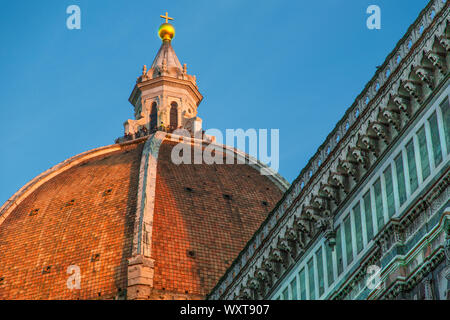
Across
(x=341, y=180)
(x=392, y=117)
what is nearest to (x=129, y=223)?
(x=341, y=180)

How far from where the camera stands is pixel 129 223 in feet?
219

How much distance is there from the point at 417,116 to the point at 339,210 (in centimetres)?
389

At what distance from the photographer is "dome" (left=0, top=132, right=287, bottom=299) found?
62844 mm

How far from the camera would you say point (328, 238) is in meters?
28.1

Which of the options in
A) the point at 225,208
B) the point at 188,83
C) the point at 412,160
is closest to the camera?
the point at 412,160

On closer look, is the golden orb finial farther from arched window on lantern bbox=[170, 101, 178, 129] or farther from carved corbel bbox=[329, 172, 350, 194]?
carved corbel bbox=[329, 172, 350, 194]

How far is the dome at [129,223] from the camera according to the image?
206 feet

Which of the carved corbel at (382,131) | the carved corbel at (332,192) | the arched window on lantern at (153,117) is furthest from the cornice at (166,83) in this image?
the carved corbel at (382,131)

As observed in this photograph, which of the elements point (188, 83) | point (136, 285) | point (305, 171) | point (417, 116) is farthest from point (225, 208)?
point (417, 116)

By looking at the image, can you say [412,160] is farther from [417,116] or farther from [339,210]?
[339,210]
